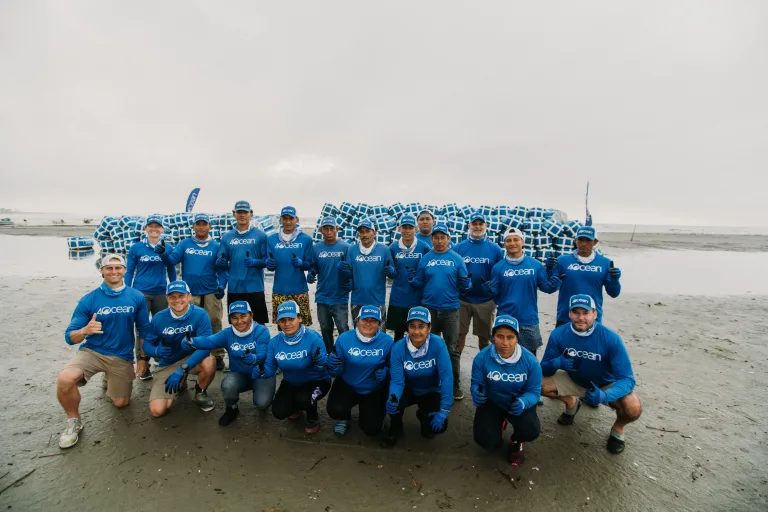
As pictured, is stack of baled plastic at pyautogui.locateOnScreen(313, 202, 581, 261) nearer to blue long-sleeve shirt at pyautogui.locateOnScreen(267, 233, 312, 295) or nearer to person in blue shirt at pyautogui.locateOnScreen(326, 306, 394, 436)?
blue long-sleeve shirt at pyautogui.locateOnScreen(267, 233, 312, 295)

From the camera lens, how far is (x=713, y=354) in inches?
275

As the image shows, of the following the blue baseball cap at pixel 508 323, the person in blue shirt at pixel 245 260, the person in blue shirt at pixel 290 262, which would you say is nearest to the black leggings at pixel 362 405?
the blue baseball cap at pixel 508 323

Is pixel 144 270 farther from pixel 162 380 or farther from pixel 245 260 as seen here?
pixel 162 380

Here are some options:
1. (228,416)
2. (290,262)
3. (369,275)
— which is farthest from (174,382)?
(369,275)

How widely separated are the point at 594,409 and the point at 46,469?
6352 millimetres

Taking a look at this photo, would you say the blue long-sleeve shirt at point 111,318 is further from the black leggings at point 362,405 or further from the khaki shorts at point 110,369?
the black leggings at point 362,405

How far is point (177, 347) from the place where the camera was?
4855mm

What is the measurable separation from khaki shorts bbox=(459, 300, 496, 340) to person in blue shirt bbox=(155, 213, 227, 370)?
150 inches

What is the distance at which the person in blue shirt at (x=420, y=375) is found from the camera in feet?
13.2

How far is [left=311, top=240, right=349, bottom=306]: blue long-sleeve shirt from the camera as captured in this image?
557 centimetres

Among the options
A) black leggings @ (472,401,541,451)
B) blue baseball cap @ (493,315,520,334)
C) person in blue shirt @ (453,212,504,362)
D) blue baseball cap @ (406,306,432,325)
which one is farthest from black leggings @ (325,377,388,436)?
person in blue shirt @ (453,212,504,362)

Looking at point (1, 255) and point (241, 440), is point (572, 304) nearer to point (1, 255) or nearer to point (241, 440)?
point (241, 440)

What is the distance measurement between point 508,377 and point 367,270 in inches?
96.4

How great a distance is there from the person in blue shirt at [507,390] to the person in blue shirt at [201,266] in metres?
4.19
